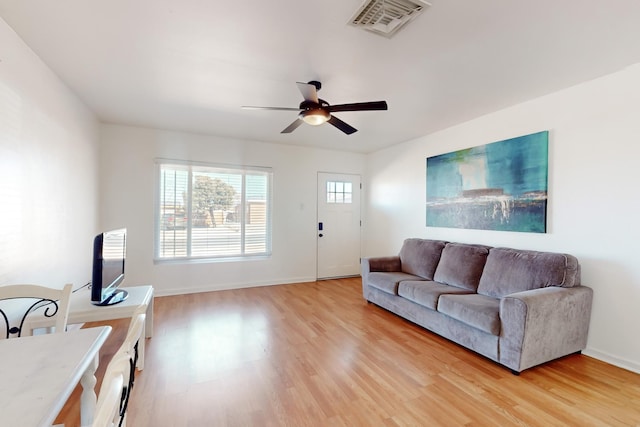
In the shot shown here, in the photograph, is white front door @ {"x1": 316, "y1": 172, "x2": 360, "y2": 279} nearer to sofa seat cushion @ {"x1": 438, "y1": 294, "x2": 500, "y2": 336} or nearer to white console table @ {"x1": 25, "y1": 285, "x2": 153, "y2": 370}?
sofa seat cushion @ {"x1": 438, "y1": 294, "x2": 500, "y2": 336}

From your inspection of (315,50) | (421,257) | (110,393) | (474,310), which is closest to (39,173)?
(315,50)

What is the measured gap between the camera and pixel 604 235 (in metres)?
2.50

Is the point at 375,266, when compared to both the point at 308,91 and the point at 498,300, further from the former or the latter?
the point at 308,91

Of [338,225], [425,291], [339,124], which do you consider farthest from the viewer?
[338,225]

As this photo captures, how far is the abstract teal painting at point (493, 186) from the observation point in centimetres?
294

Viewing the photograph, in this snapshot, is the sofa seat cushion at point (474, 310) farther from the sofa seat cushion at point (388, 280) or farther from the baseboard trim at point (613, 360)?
the baseboard trim at point (613, 360)

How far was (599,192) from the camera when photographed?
8.32ft

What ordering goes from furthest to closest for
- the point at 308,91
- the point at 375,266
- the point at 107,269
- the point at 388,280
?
the point at 375,266 → the point at 388,280 → the point at 107,269 → the point at 308,91

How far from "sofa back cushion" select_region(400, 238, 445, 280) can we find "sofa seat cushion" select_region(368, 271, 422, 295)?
0.11 m

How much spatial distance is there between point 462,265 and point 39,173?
13.7ft

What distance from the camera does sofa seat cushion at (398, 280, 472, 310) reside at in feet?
9.68

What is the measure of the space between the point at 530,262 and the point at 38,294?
3800 millimetres

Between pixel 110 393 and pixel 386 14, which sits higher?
pixel 386 14

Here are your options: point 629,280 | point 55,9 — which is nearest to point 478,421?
point 629,280
